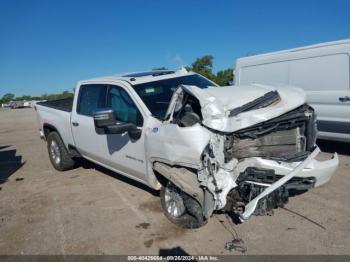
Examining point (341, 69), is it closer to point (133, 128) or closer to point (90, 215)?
point (133, 128)

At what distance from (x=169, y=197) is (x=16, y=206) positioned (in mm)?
2705

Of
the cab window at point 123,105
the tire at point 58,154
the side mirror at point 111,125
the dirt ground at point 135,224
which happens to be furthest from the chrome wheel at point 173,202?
the tire at point 58,154

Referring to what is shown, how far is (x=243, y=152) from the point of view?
11.5ft

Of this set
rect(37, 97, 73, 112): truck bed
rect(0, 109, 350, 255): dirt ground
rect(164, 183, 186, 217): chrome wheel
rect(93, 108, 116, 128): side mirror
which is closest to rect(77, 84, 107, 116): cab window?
rect(37, 97, 73, 112): truck bed

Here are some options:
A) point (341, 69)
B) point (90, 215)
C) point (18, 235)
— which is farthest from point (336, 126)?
point (18, 235)

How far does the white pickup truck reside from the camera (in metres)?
3.42

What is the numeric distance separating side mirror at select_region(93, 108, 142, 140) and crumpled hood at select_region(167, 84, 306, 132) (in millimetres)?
603

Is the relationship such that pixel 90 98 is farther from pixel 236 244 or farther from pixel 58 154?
pixel 236 244

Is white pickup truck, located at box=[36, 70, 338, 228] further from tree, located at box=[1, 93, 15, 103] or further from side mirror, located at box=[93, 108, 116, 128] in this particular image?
tree, located at box=[1, 93, 15, 103]

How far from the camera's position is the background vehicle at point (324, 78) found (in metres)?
6.41

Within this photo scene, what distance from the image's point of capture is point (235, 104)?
360cm

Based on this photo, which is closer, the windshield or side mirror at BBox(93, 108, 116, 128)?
side mirror at BBox(93, 108, 116, 128)

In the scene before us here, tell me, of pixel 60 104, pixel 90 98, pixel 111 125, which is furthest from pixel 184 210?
pixel 60 104

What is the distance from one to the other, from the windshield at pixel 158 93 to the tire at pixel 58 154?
2915mm
